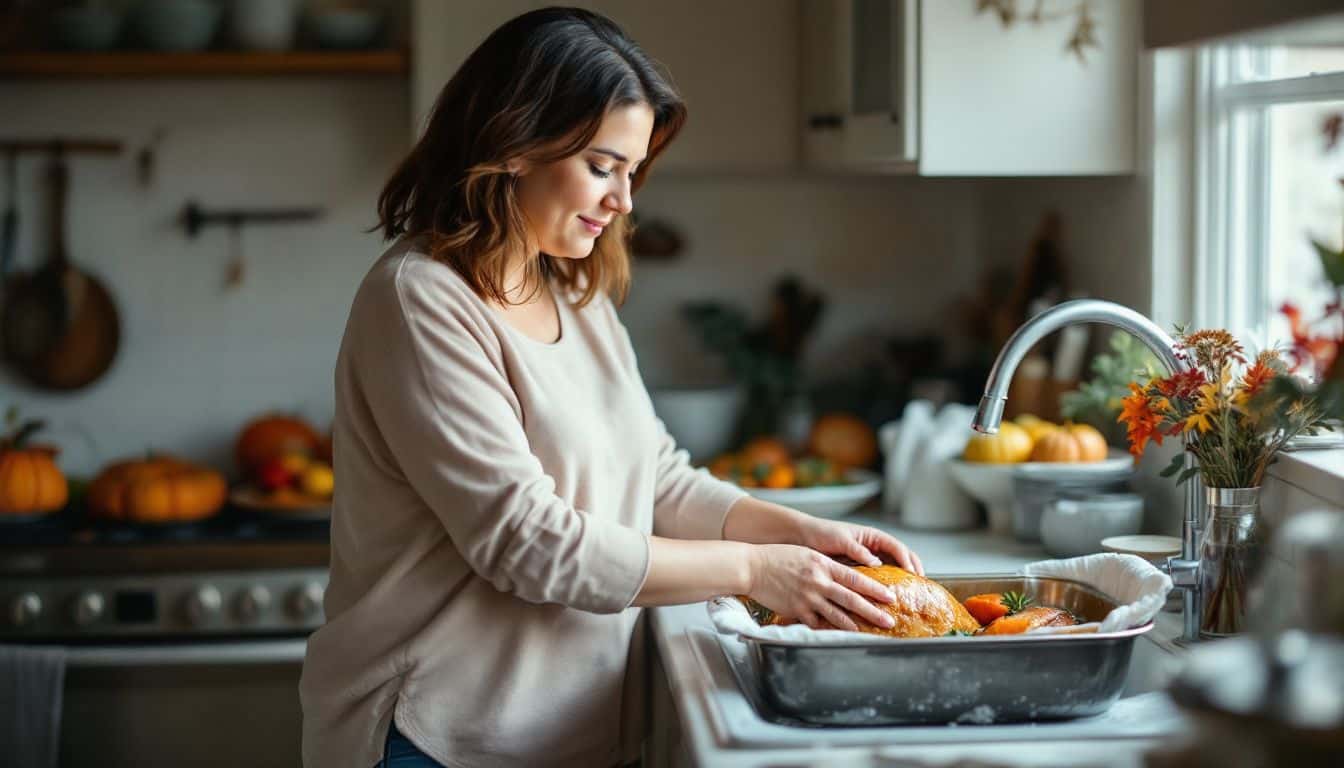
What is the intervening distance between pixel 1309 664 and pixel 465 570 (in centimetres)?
88

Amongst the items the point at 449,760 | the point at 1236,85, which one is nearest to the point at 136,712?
the point at 449,760

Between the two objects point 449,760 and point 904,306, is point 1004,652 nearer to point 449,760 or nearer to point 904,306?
point 449,760

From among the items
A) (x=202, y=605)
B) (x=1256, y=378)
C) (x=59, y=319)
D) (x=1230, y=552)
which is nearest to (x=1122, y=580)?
(x=1230, y=552)

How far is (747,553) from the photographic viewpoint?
1.49 metres

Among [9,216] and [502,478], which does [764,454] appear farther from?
[9,216]

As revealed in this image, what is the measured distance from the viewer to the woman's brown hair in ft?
4.84

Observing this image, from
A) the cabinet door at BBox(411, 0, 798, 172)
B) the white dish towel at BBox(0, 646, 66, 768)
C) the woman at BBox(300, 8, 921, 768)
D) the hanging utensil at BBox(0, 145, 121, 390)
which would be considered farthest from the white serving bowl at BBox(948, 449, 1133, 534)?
the hanging utensil at BBox(0, 145, 121, 390)

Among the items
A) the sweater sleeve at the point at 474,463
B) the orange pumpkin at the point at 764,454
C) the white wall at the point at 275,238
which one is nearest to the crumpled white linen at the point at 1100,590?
the sweater sleeve at the point at 474,463

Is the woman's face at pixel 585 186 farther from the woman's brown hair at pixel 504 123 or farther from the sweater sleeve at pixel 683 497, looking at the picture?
the sweater sleeve at pixel 683 497

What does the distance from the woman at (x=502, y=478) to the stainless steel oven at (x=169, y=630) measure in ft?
3.08

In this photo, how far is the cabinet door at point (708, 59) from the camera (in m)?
2.59

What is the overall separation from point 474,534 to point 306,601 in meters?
1.17

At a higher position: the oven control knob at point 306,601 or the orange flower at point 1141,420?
the orange flower at point 1141,420

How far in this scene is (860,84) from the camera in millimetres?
2377
